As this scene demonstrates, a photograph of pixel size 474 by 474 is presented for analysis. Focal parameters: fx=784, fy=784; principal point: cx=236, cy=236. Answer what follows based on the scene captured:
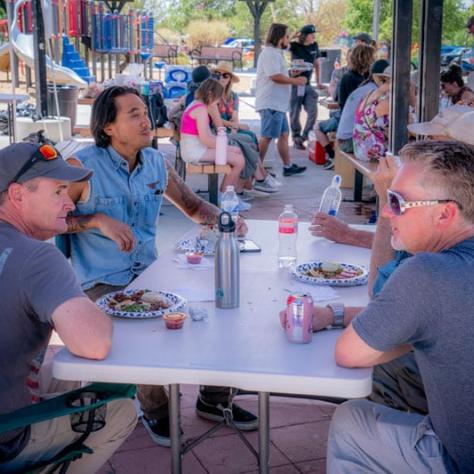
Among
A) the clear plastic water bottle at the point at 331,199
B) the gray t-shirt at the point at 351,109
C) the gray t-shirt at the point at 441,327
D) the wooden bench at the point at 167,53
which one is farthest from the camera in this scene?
the wooden bench at the point at 167,53

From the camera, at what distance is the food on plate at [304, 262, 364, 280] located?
2.84 meters

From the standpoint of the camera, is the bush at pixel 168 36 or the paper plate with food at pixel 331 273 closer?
the paper plate with food at pixel 331 273

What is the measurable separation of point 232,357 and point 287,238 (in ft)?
3.84

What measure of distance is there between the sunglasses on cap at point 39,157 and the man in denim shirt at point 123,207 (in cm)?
80

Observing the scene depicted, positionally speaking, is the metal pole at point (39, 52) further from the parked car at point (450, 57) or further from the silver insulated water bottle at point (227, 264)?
the silver insulated water bottle at point (227, 264)

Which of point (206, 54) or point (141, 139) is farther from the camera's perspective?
point (206, 54)

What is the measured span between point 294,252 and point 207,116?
430 cm

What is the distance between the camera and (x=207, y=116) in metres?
7.27

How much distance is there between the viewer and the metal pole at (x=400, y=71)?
5.23 m

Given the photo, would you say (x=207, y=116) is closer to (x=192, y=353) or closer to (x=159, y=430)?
A: (x=159, y=430)

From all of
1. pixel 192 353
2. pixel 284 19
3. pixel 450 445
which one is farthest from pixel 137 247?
pixel 284 19

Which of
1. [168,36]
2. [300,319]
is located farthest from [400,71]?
[168,36]

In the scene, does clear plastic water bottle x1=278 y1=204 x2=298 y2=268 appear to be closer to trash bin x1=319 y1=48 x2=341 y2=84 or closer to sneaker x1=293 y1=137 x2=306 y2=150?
sneaker x1=293 y1=137 x2=306 y2=150

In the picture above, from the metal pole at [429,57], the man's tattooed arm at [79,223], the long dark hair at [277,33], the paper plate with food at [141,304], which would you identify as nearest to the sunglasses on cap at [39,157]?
the paper plate with food at [141,304]
